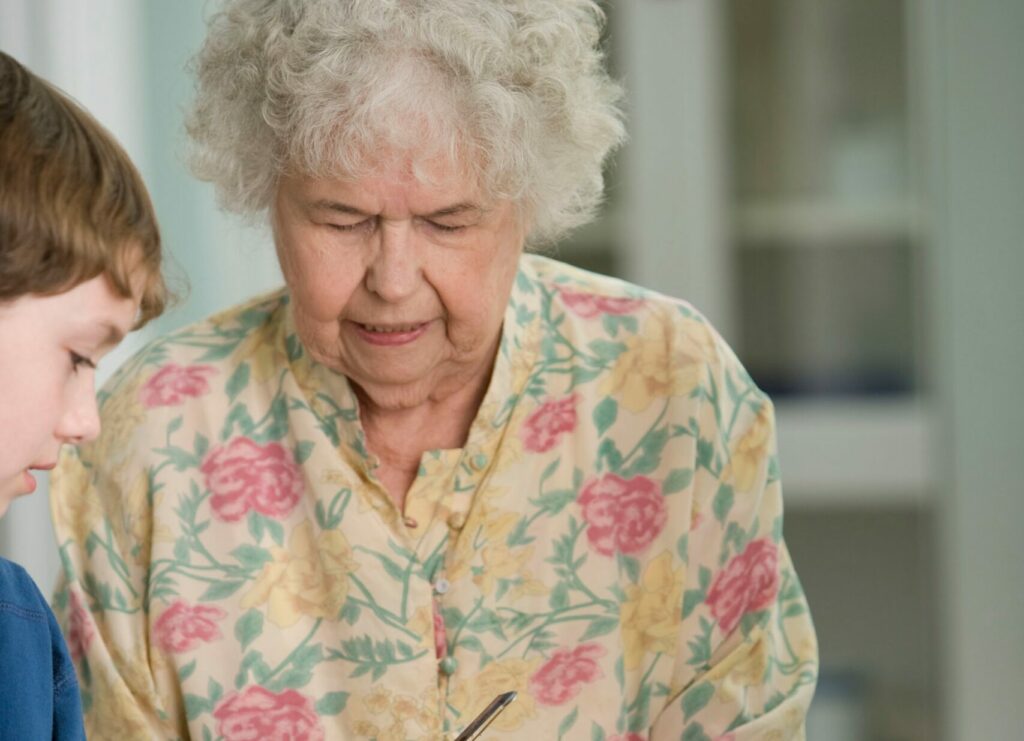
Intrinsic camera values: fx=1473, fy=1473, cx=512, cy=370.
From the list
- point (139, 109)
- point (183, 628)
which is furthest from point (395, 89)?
point (139, 109)

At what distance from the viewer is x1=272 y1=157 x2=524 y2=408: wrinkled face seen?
55.8 inches

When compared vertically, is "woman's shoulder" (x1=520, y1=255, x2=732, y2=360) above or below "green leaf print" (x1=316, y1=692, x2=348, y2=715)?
above

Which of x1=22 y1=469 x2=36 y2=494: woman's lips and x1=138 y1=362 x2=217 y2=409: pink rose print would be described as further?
x1=138 y1=362 x2=217 y2=409: pink rose print

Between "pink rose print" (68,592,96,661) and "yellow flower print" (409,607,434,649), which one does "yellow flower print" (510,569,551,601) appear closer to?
"yellow flower print" (409,607,434,649)

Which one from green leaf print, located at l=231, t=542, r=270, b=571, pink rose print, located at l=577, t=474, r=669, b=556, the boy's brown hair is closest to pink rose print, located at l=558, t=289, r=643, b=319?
pink rose print, located at l=577, t=474, r=669, b=556

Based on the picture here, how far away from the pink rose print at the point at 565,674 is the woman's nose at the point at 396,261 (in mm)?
419

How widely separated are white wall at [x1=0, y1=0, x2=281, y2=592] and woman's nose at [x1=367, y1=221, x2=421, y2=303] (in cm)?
73

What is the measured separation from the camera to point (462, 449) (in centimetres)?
157

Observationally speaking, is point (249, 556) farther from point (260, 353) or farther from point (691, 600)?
point (691, 600)

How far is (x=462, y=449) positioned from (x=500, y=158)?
1.07ft

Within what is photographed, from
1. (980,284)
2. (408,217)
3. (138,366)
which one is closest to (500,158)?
(408,217)

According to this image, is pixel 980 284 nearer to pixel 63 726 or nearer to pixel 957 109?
pixel 957 109

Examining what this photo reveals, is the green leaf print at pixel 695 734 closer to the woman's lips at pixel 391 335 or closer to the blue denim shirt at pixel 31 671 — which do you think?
the woman's lips at pixel 391 335

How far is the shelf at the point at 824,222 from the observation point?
3.11 meters
